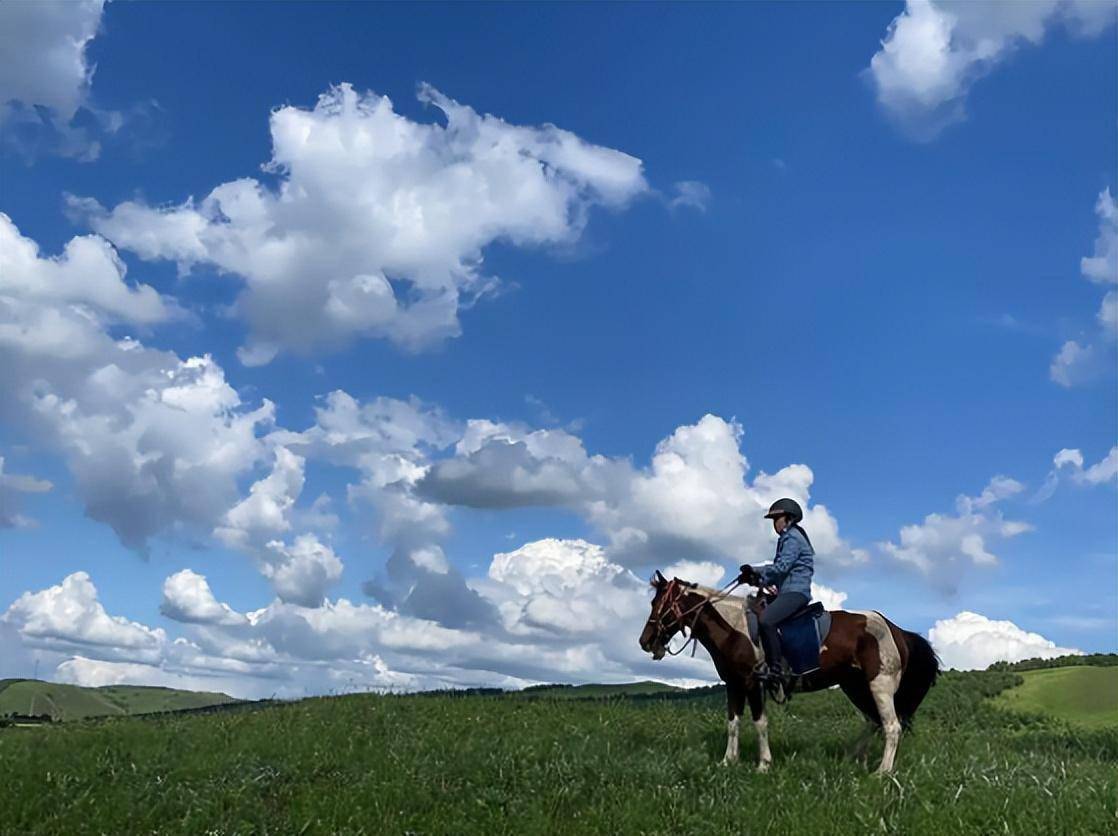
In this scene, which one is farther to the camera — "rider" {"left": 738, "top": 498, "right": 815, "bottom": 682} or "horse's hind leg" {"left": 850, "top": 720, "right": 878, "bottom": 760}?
"horse's hind leg" {"left": 850, "top": 720, "right": 878, "bottom": 760}

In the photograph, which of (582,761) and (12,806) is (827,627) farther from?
(12,806)

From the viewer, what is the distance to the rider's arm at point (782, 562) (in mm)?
14953

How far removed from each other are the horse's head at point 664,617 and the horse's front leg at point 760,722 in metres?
1.55

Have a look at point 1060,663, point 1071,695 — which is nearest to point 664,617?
point 1071,695

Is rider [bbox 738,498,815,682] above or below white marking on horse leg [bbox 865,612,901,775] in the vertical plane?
above

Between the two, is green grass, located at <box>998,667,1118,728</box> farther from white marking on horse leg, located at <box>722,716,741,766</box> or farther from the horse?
white marking on horse leg, located at <box>722,716,741,766</box>

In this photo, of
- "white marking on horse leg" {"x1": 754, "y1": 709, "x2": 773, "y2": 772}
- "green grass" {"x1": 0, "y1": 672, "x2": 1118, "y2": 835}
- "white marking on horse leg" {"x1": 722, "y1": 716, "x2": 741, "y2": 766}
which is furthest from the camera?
"white marking on horse leg" {"x1": 722, "y1": 716, "x2": 741, "y2": 766}

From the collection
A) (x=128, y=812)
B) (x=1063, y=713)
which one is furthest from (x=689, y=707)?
(x=1063, y=713)

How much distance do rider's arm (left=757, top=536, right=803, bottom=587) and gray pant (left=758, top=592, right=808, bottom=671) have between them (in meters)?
0.31

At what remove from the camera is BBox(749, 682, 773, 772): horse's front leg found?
14.5 metres

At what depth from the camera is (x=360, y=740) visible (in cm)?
1619

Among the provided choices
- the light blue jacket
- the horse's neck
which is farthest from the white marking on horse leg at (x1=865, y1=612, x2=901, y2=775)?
the horse's neck

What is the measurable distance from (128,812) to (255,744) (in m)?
2.97

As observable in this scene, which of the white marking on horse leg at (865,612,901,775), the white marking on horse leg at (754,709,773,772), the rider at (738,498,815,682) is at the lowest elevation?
the white marking on horse leg at (754,709,773,772)
